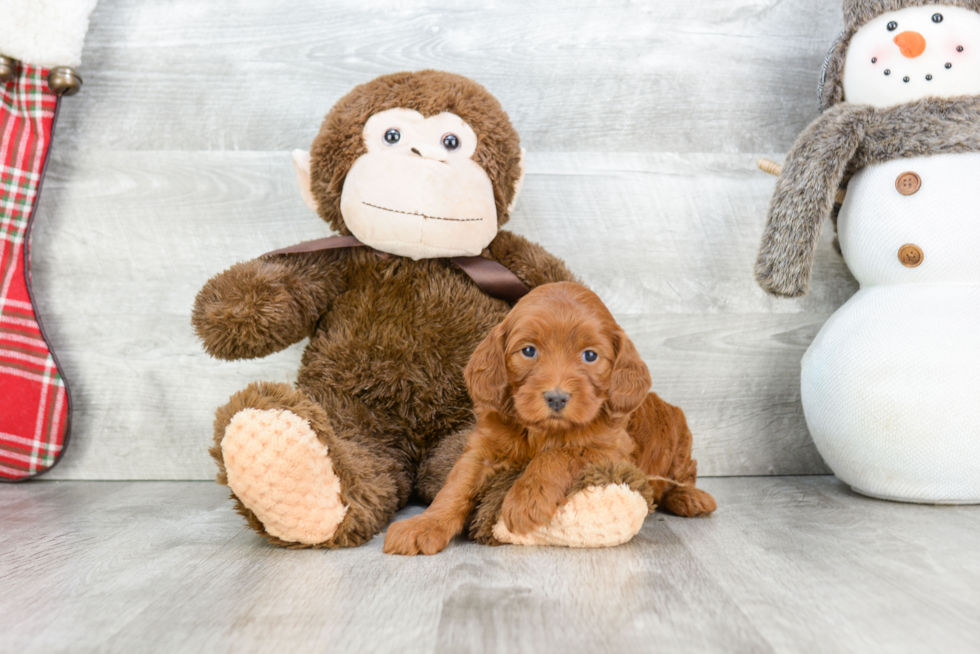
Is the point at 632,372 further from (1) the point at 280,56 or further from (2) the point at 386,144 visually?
(1) the point at 280,56

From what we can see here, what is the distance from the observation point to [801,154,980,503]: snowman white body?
1.17 m

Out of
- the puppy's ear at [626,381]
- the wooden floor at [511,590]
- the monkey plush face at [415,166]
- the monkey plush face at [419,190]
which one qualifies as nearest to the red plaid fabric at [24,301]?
the wooden floor at [511,590]

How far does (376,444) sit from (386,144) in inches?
19.0

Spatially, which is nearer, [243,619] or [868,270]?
[243,619]

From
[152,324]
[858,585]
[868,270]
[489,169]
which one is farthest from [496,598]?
[152,324]

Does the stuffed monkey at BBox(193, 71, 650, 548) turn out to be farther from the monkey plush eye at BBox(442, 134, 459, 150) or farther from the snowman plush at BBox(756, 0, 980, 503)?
the snowman plush at BBox(756, 0, 980, 503)

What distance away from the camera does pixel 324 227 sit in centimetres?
150

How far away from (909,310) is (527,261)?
635 millimetres

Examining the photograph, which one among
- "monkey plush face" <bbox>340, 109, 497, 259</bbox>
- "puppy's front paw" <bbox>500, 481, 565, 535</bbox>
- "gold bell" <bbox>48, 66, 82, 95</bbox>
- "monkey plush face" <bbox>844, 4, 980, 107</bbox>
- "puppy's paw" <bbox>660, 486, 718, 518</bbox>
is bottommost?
"puppy's paw" <bbox>660, 486, 718, 518</bbox>

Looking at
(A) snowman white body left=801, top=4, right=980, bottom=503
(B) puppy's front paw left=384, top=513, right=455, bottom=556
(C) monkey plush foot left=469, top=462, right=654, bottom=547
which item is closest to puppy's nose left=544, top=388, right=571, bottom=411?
(C) monkey plush foot left=469, top=462, right=654, bottom=547

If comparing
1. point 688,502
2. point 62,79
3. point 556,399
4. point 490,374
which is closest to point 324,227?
point 62,79

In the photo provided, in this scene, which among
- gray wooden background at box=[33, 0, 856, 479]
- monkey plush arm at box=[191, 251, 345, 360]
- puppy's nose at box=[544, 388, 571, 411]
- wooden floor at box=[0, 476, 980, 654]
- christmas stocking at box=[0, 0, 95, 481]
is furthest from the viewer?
gray wooden background at box=[33, 0, 856, 479]

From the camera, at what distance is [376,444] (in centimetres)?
118

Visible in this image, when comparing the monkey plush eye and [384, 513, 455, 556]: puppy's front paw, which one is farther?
the monkey plush eye
